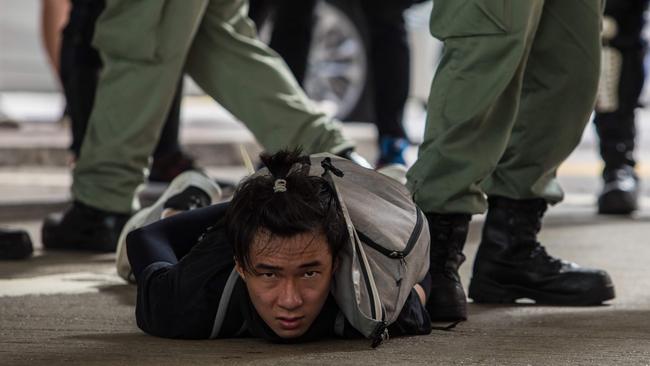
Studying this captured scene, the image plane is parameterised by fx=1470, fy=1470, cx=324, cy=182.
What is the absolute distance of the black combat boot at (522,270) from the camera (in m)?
3.21

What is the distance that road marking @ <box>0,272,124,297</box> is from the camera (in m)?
3.33

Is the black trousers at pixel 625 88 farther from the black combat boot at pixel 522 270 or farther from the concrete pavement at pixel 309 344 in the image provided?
the black combat boot at pixel 522 270

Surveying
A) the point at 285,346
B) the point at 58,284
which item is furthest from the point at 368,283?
the point at 58,284

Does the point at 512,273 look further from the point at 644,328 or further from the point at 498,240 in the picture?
the point at 644,328

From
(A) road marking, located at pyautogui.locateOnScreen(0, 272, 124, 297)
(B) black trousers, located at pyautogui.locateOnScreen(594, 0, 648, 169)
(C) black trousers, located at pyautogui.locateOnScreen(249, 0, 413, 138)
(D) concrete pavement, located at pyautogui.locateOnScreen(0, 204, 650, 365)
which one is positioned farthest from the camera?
(C) black trousers, located at pyautogui.locateOnScreen(249, 0, 413, 138)

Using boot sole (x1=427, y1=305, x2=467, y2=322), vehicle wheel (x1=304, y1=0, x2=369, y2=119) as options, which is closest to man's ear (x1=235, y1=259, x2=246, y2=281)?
boot sole (x1=427, y1=305, x2=467, y2=322)

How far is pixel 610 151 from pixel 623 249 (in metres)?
1.23

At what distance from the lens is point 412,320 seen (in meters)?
2.75

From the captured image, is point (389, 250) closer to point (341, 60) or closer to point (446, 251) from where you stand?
point (446, 251)

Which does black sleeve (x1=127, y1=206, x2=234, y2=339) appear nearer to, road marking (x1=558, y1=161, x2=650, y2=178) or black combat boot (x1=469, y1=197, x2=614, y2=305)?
black combat boot (x1=469, y1=197, x2=614, y2=305)

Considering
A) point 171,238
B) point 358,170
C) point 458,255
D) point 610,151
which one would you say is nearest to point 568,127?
point 458,255

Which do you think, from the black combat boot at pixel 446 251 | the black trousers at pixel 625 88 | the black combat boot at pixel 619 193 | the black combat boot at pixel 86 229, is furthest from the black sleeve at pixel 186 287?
the black trousers at pixel 625 88

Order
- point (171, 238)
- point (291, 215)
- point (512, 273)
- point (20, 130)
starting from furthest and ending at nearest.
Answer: point (20, 130), point (512, 273), point (171, 238), point (291, 215)

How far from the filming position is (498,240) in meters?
3.25
